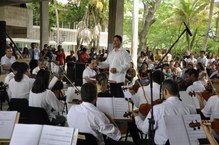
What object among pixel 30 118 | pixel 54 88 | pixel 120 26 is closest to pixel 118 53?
pixel 54 88

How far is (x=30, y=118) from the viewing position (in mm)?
4852

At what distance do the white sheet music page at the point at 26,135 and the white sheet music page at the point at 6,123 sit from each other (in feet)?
2.21

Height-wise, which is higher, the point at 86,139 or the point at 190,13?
the point at 190,13

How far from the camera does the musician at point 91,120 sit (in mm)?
3764

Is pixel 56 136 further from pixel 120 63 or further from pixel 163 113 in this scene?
pixel 120 63

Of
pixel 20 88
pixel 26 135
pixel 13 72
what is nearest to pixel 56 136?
Result: pixel 26 135

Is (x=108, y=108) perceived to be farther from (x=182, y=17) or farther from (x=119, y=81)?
(x=182, y=17)

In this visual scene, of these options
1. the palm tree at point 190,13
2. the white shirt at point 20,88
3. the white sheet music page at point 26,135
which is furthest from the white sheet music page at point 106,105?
the palm tree at point 190,13

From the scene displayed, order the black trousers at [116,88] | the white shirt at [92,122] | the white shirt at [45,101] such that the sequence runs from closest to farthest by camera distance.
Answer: the white shirt at [92,122] < the white shirt at [45,101] < the black trousers at [116,88]

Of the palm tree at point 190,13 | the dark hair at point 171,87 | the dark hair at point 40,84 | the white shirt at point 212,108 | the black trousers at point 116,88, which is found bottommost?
the black trousers at point 116,88

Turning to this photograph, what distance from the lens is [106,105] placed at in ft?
16.0

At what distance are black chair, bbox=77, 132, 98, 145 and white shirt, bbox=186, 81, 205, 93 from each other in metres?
3.13

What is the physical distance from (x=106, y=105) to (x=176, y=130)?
1.51 m

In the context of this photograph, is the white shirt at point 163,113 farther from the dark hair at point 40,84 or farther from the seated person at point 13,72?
the seated person at point 13,72
